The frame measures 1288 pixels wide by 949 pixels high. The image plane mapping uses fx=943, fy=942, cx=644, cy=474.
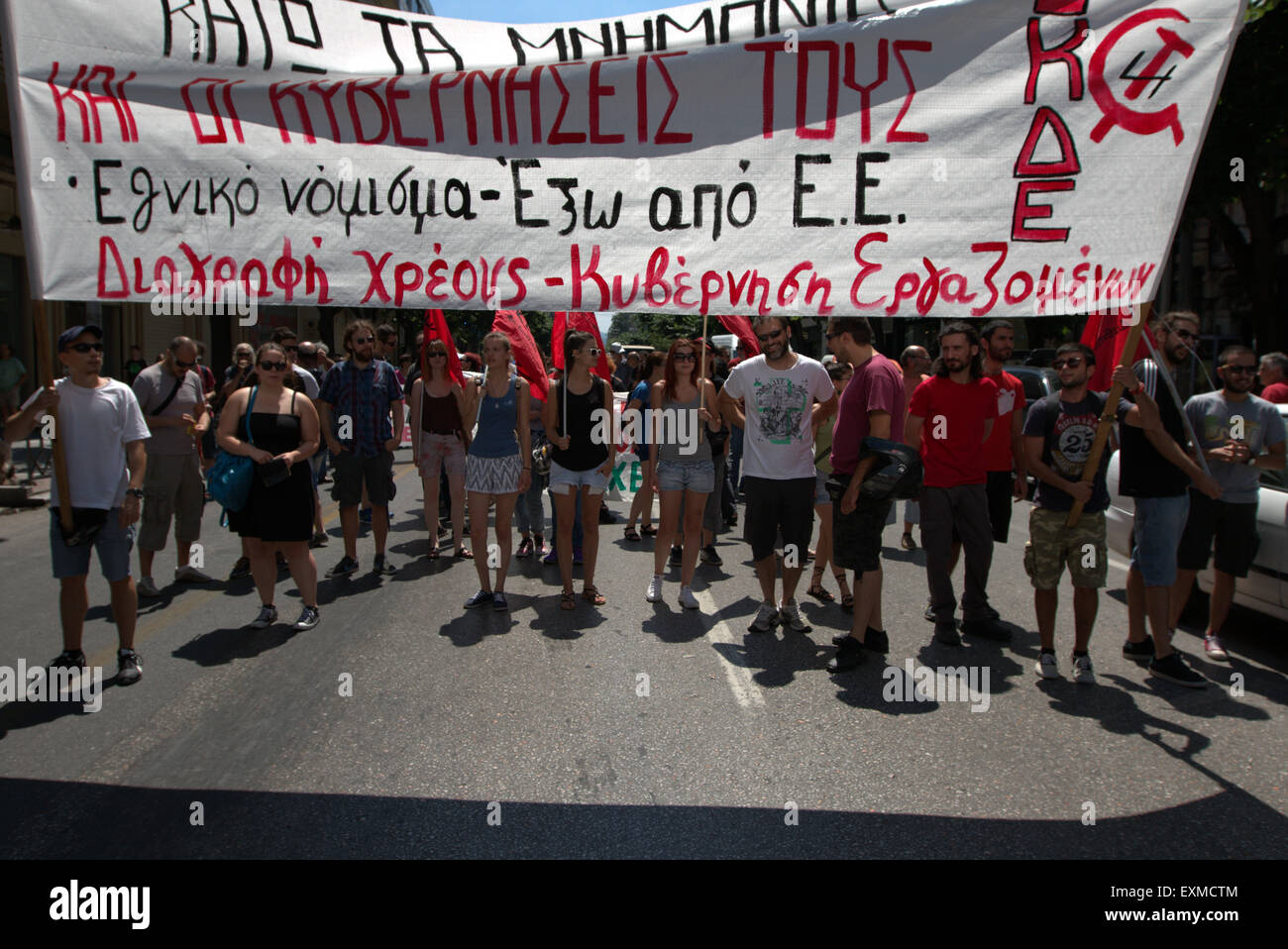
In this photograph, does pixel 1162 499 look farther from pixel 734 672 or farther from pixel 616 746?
pixel 616 746

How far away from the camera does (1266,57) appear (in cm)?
1433

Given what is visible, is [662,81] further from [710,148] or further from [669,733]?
[669,733]

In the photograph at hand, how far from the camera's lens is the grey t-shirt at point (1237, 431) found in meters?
5.53

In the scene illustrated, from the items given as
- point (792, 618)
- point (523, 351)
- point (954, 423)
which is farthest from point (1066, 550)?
point (523, 351)

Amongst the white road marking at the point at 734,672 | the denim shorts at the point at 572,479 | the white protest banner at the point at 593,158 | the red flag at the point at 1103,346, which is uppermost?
the white protest banner at the point at 593,158

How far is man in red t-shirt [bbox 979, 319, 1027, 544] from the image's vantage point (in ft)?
21.2

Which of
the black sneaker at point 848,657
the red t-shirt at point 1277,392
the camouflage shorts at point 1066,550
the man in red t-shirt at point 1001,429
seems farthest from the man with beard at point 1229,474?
the red t-shirt at point 1277,392

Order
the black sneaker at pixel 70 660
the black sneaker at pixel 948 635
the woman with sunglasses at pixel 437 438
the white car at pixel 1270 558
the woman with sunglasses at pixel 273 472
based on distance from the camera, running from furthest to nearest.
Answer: the woman with sunglasses at pixel 437 438 → the woman with sunglasses at pixel 273 472 → the black sneaker at pixel 948 635 → the white car at pixel 1270 558 → the black sneaker at pixel 70 660

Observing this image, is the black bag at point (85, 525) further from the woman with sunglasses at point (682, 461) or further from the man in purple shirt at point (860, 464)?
the man in purple shirt at point (860, 464)

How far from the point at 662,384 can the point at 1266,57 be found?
42.6 ft

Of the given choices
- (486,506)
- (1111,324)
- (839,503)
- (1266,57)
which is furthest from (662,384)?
(1266,57)

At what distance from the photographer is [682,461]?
695 centimetres

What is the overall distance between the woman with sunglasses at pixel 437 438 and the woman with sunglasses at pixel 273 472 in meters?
2.31

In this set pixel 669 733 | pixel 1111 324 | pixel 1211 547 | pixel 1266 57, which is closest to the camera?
pixel 669 733
